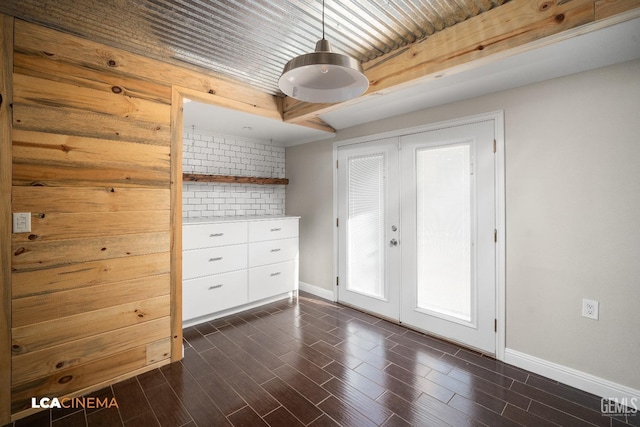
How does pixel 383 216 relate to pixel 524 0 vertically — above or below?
below

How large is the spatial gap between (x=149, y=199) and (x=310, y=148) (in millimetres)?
2500

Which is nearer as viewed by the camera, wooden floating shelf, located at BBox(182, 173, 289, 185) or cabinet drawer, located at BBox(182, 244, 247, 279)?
cabinet drawer, located at BBox(182, 244, 247, 279)

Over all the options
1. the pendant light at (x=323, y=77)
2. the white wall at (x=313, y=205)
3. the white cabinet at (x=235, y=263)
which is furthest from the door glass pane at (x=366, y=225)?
the pendant light at (x=323, y=77)

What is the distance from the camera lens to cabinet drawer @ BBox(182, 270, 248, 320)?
123 inches

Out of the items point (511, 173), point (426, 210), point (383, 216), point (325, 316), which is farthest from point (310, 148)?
point (511, 173)

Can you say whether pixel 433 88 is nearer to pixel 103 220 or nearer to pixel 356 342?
pixel 356 342

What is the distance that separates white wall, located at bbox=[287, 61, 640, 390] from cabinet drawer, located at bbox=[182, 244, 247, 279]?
9.21 feet

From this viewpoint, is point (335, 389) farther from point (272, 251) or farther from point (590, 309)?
point (272, 251)

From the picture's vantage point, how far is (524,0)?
167cm

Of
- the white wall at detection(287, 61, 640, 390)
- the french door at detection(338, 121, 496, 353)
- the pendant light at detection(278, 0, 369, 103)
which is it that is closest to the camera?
the pendant light at detection(278, 0, 369, 103)

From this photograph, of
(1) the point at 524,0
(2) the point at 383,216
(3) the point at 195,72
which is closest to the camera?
(1) the point at 524,0

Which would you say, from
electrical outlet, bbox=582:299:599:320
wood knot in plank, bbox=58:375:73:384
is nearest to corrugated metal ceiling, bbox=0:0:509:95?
electrical outlet, bbox=582:299:599:320

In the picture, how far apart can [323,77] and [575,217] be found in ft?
7.01

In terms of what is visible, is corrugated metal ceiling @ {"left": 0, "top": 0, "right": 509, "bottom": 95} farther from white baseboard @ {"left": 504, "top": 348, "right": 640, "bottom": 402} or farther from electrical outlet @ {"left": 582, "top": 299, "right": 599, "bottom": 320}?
white baseboard @ {"left": 504, "top": 348, "right": 640, "bottom": 402}
